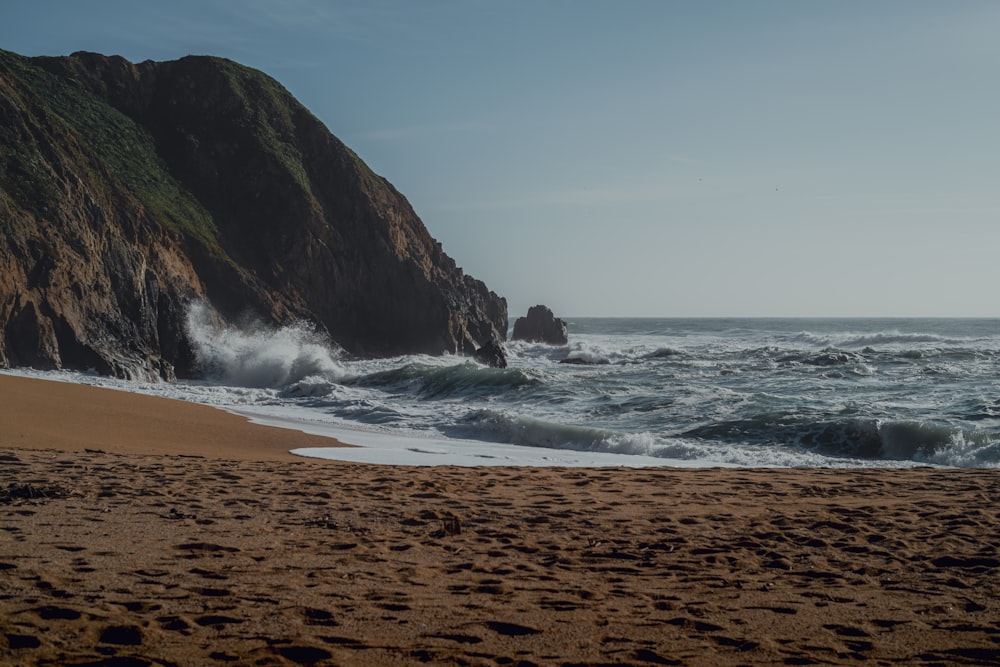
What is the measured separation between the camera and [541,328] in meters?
62.5

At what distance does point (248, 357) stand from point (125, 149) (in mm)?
15188

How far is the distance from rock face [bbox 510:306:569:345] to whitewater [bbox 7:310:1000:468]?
30353 millimetres

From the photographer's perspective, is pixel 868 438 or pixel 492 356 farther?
pixel 492 356

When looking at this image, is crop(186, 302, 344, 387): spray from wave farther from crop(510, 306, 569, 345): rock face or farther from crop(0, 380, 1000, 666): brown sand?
crop(510, 306, 569, 345): rock face

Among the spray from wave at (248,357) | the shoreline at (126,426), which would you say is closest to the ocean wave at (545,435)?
the shoreline at (126,426)

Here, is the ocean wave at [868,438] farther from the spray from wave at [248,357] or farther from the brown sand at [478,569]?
the spray from wave at [248,357]

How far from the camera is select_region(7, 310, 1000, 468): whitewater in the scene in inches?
499

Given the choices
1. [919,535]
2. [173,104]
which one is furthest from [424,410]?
[173,104]

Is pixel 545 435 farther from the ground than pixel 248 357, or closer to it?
closer to it

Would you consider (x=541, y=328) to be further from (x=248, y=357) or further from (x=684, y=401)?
(x=684, y=401)

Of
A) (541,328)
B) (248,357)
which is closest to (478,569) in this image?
(248,357)

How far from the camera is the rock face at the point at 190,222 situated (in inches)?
942

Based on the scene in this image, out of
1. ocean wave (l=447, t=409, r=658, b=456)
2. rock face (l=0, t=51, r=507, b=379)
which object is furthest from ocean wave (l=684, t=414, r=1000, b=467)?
rock face (l=0, t=51, r=507, b=379)

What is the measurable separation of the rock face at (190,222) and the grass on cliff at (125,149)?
0.09 metres
